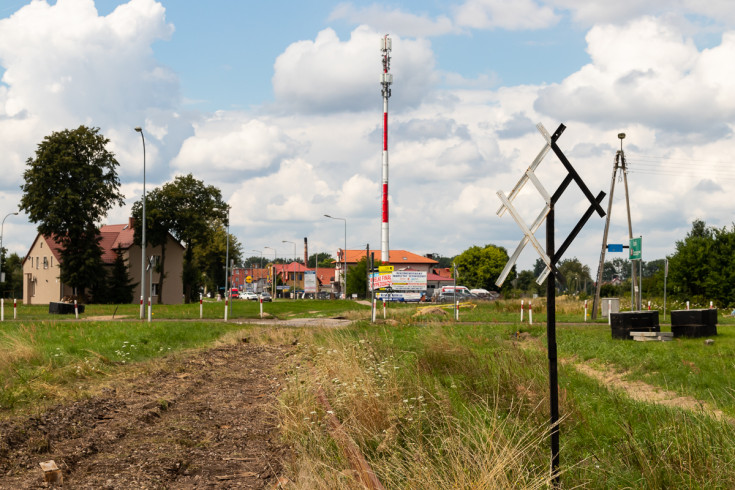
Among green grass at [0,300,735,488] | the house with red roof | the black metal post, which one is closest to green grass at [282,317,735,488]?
green grass at [0,300,735,488]

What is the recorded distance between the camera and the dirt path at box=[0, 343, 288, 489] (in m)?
6.79

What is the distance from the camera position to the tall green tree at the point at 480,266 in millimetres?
113312

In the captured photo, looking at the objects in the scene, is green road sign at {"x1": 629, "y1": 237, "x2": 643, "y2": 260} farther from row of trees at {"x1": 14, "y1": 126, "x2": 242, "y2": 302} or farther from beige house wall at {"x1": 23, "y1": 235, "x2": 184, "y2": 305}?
beige house wall at {"x1": 23, "y1": 235, "x2": 184, "y2": 305}

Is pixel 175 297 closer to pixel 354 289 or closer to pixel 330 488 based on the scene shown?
pixel 354 289

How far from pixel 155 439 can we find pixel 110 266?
67.1 metres

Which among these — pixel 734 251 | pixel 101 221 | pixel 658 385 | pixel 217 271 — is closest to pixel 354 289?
pixel 217 271

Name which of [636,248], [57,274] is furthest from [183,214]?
[636,248]

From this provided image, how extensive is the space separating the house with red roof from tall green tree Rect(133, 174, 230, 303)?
199cm

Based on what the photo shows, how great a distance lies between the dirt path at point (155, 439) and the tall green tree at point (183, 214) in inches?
2277

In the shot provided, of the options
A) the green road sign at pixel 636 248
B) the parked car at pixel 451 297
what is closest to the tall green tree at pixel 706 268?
the parked car at pixel 451 297

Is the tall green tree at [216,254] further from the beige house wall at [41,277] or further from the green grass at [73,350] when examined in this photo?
the green grass at [73,350]

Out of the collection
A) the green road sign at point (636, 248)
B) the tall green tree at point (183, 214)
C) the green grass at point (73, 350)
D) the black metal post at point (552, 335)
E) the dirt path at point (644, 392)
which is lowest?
the dirt path at point (644, 392)

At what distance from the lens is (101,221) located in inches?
2368

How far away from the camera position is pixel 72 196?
56.3 metres
